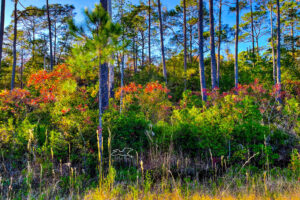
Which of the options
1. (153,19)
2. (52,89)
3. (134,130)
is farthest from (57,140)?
(153,19)

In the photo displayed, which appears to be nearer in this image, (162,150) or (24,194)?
(24,194)

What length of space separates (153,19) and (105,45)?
561 inches

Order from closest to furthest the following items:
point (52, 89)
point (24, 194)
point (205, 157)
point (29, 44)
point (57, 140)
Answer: point (24, 194)
point (57, 140)
point (205, 157)
point (52, 89)
point (29, 44)

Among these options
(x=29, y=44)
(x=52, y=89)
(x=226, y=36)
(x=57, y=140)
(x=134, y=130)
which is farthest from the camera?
(x=29, y=44)

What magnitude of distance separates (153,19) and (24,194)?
1576cm

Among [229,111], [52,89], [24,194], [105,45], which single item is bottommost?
[24,194]

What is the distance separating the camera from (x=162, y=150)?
3.91 m

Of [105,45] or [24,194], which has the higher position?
[105,45]

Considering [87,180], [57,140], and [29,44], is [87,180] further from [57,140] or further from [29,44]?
[29,44]

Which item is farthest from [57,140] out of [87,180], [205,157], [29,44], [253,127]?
[29,44]

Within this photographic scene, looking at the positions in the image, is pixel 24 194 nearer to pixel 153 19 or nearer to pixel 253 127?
pixel 253 127

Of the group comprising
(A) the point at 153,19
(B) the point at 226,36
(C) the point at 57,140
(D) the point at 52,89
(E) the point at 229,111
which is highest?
(A) the point at 153,19

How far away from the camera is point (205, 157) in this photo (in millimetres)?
3844

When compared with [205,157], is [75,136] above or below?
above
